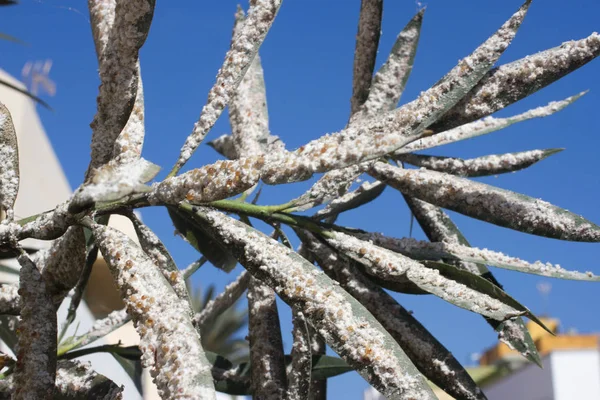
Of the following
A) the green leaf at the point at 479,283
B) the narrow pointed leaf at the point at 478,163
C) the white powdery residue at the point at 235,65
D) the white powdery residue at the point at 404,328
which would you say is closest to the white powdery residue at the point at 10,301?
the white powdery residue at the point at 235,65

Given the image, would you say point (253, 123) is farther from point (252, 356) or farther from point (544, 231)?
point (544, 231)

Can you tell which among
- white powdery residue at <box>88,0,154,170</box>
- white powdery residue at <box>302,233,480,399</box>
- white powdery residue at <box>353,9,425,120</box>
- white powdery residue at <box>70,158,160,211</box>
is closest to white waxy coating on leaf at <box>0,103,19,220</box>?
white powdery residue at <box>88,0,154,170</box>

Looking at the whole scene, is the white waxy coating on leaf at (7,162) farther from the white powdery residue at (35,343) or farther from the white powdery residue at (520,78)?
the white powdery residue at (520,78)

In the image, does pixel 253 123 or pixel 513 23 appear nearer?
pixel 513 23

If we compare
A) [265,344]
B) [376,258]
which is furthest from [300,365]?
[376,258]

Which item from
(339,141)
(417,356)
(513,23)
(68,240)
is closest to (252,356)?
(417,356)

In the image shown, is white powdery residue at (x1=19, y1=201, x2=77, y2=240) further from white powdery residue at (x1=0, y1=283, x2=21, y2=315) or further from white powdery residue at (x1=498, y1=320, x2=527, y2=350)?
white powdery residue at (x1=498, y1=320, x2=527, y2=350)
